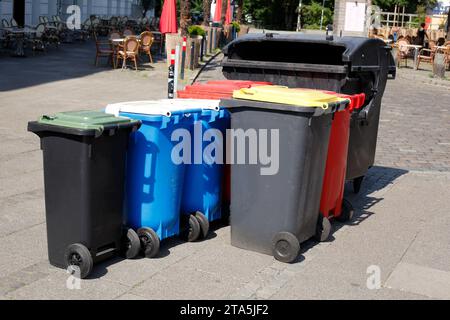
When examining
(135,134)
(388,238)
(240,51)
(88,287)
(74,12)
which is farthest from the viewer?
(74,12)

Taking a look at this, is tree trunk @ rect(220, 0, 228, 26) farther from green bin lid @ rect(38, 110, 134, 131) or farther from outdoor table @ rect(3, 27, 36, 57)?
green bin lid @ rect(38, 110, 134, 131)

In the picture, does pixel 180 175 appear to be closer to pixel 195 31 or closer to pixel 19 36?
pixel 19 36

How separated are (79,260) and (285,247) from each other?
5.27ft

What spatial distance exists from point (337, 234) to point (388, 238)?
18.1 inches

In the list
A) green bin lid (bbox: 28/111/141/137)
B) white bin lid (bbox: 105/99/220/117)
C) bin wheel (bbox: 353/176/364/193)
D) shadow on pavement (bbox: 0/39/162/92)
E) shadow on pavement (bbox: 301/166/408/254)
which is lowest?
shadow on pavement (bbox: 301/166/408/254)

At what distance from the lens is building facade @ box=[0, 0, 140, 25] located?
86.6 feet

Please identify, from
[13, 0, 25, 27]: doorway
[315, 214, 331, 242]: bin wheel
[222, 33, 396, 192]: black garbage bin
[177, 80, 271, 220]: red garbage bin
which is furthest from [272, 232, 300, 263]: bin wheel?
[13, 0, 25, 27]: doorway

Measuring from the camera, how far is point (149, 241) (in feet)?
17.9

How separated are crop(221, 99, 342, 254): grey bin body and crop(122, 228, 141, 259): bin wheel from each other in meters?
0.89

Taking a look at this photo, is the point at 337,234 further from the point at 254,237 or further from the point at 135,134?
the point at 135,134

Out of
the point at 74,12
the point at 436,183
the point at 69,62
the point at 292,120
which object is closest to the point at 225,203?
the point at 292,120

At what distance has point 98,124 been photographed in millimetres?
4910

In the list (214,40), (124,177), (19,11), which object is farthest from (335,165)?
(19,11)

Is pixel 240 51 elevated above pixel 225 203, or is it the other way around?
pixel 240 51
